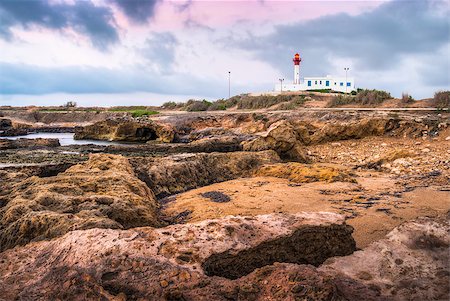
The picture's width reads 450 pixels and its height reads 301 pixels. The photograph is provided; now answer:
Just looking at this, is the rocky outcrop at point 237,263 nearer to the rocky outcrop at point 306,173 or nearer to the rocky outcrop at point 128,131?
the rocky outcrop at point 306,173

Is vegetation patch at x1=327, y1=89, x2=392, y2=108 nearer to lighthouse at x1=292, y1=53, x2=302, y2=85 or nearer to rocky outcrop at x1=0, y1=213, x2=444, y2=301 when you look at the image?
lighthouse at x1=292, y1=53, x2=302, y2=85

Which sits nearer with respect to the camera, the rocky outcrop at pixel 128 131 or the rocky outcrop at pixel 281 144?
the rocky outcrop at pixel 281 144

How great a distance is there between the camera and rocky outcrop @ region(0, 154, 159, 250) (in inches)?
153

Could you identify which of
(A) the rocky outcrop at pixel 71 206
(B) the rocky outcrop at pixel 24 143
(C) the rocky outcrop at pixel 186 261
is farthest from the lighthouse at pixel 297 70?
(C) the rocky outcrop at pixel 186 261

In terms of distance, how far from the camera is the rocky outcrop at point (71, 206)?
12.8 ft

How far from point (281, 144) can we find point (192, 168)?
409cm

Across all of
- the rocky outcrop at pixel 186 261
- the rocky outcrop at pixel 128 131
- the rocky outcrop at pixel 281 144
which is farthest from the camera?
the rocky outcrop at pixel 128 131

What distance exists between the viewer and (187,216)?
609 cm

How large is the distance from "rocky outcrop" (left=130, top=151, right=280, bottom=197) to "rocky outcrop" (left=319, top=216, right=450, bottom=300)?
17.6 ft

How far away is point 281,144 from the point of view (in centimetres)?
1225

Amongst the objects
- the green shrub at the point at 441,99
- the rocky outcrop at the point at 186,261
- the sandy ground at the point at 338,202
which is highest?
the green shrub at the point at 441,99

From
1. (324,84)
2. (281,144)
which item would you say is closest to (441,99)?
(281,144)

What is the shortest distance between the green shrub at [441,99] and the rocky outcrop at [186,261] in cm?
2233

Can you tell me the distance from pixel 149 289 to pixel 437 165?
9488mm
